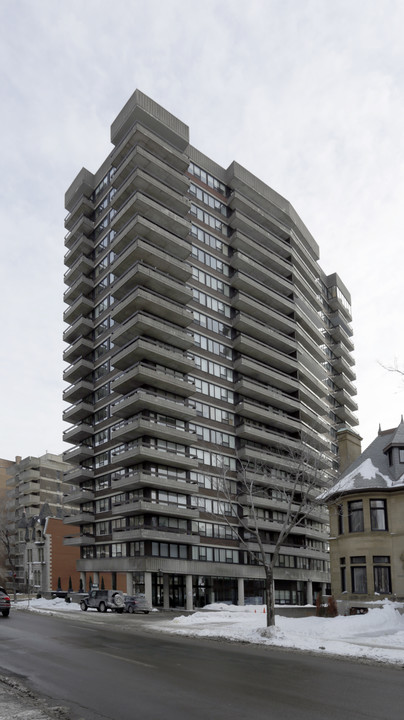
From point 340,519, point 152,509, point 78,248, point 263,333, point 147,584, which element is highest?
point 78,248

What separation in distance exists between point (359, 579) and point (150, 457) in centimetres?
2595

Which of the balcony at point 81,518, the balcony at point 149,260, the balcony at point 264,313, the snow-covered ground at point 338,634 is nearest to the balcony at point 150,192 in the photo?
the balcony at point 149,260

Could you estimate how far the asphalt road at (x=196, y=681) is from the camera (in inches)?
439

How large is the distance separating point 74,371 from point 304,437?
29.5 metres

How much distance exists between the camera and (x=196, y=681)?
1420 cm

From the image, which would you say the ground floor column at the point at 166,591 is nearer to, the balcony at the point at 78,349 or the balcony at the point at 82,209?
the balcony at the point at 78,349

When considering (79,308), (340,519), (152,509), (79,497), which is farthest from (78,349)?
(340,519)

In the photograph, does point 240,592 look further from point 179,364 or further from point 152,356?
point 152,356

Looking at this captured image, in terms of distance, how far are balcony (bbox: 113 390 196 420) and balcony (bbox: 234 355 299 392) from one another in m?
11.0

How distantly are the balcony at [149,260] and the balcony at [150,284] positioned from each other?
702 mm

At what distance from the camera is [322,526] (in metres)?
87.5

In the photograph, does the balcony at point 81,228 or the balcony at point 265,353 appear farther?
the balcony at point 81,228

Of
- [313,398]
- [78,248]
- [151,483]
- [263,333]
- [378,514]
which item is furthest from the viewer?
[313,398]

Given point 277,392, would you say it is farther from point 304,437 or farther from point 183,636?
point 183,636
